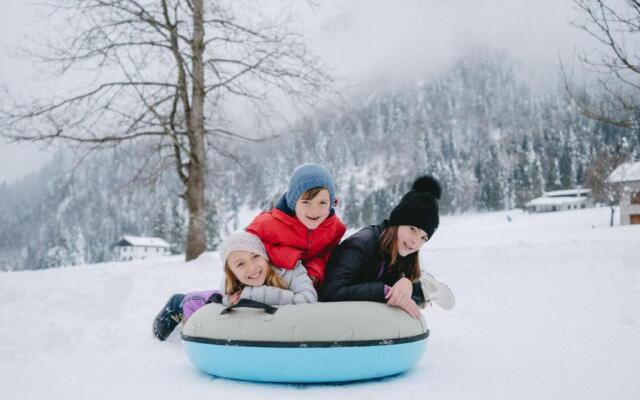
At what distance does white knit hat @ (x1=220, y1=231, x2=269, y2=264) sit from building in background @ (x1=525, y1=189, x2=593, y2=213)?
78.7m

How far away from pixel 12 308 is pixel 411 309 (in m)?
3.91

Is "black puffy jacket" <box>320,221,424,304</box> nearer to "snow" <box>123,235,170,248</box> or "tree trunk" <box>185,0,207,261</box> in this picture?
"tree trunk" <box>185,0,207,261</box>

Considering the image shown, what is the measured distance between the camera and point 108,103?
836 centimetres

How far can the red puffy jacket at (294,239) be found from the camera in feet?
9.46

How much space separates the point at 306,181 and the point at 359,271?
2.15 ft

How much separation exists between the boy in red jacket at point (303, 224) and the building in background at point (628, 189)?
3492cm


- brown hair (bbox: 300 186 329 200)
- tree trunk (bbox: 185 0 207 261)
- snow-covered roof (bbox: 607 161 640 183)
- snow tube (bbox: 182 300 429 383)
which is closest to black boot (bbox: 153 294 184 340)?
snow tube (bbox: 182 300 429 383)

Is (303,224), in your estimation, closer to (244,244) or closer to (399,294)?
(244,244)

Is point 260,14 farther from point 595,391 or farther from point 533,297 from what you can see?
point 595,391

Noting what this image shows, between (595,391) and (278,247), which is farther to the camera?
(278,247)

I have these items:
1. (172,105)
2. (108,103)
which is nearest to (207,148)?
(172,105)

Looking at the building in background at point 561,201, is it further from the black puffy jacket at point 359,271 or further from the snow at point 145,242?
the black puffy jacket at point 359,271

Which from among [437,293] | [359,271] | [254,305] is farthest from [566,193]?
[254,305]

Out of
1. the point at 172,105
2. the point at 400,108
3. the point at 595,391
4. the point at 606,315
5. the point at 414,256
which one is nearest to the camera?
the point at 595,391
